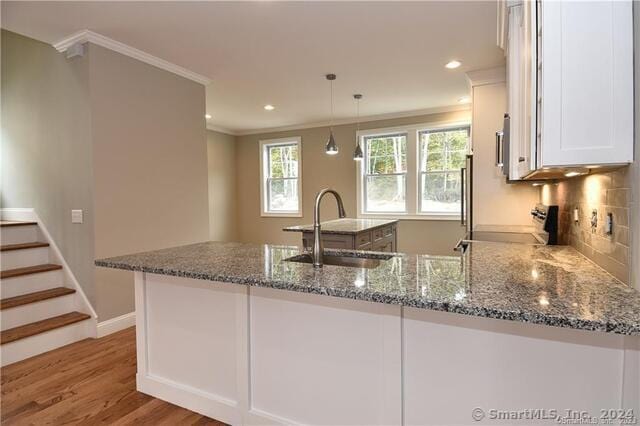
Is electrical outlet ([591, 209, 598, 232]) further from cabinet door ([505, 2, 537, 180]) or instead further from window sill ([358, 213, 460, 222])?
window sill ([358, 213, 460, 222])

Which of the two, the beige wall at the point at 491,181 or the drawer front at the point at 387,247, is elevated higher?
the beige wall at the point at 491,181

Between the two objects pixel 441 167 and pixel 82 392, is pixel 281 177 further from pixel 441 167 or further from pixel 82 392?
pixel 82 392

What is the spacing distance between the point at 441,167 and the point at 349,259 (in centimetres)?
393

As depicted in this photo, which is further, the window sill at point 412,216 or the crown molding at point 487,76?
the window sill at point 412,216

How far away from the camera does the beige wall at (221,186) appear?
258 inches

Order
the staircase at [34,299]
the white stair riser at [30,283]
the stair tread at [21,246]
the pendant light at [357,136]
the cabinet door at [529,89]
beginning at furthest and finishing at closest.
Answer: the pendant light at [357,136], the stair tread at [21,246], the white stair riser at [30,283], the staircase at [34,299], the cabinet door at [529,89]

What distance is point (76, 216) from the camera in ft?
10.0

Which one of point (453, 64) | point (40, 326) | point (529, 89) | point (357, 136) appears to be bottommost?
point (40, 326)

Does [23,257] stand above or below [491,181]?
below

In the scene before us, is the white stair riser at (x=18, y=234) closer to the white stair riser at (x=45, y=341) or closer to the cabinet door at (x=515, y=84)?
the white stair riser at (x=45, y=341)

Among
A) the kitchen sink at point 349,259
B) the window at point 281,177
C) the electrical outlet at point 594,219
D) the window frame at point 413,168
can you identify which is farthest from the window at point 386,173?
the electrical outlet at point 594,219

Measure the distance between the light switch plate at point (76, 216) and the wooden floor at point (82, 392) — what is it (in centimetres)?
103

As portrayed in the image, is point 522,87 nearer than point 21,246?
Yes

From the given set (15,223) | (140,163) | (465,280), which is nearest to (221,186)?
(140,163)
